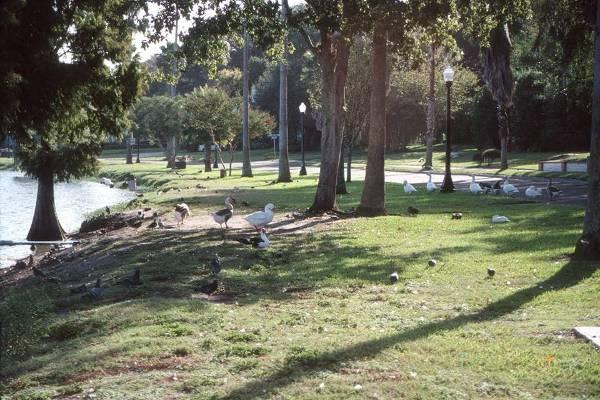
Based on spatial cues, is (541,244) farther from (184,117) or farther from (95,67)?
(184,117)

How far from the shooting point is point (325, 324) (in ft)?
26.9

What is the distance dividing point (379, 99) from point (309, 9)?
349 cm

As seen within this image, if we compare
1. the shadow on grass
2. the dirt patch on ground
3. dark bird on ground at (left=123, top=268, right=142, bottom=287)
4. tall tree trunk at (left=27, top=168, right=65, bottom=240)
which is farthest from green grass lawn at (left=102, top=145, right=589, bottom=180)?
the dirt patch on ground

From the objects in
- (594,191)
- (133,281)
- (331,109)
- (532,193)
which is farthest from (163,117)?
(594,191)

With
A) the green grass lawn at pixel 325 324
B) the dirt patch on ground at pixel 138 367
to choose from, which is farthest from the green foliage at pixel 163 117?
the dirt patch on ground at pixel 138 367

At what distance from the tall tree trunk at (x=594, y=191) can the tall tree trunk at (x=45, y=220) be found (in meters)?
18.8

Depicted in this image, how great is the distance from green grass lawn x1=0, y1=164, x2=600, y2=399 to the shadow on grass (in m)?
0.02

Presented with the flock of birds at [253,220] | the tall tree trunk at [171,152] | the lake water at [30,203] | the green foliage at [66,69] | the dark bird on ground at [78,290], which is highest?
the green foliage at [66,69]

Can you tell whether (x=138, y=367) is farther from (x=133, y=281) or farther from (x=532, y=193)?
(x=532, y=193)

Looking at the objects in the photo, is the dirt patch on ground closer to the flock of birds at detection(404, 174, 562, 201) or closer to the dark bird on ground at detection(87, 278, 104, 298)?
the dark bird on ground at detection(87, 278, 104, 298)

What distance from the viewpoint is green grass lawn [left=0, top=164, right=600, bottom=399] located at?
6.17 meters

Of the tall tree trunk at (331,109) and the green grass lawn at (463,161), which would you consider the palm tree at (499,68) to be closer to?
the green grass lawn at (463,161)

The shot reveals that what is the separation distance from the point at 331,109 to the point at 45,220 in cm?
1178

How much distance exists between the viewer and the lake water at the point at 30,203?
84.7ft
